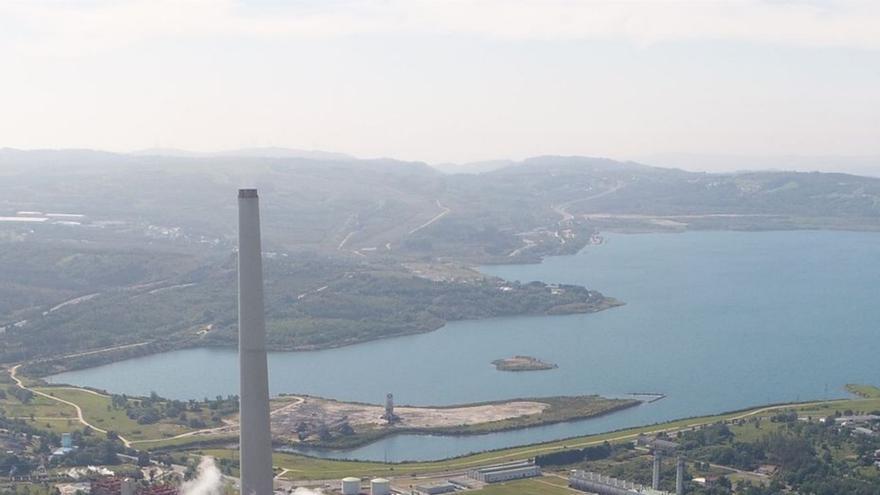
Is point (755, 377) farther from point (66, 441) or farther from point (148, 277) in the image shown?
point (148, 277)

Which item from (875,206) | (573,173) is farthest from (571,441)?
(573,173)

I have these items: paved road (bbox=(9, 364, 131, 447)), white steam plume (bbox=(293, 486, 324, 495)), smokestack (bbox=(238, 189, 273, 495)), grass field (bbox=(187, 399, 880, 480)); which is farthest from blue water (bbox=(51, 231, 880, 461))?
smokestack (bbox=(238, 189, 273, 495))

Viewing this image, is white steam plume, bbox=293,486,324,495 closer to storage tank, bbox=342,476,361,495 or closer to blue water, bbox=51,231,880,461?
storage tank, bbox=342,476,361,495

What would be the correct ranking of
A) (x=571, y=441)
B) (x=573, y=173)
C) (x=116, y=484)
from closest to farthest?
(x=116, y=484), (x=571, y=441), (x=573, y=173)

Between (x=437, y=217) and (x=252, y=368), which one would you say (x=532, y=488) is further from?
(x=437, y=217)

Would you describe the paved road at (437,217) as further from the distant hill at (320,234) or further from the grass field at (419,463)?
the grass field at (419,463)

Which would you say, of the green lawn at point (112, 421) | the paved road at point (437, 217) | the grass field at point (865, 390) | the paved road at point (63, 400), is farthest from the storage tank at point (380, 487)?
the paved road at point (437, 217)
